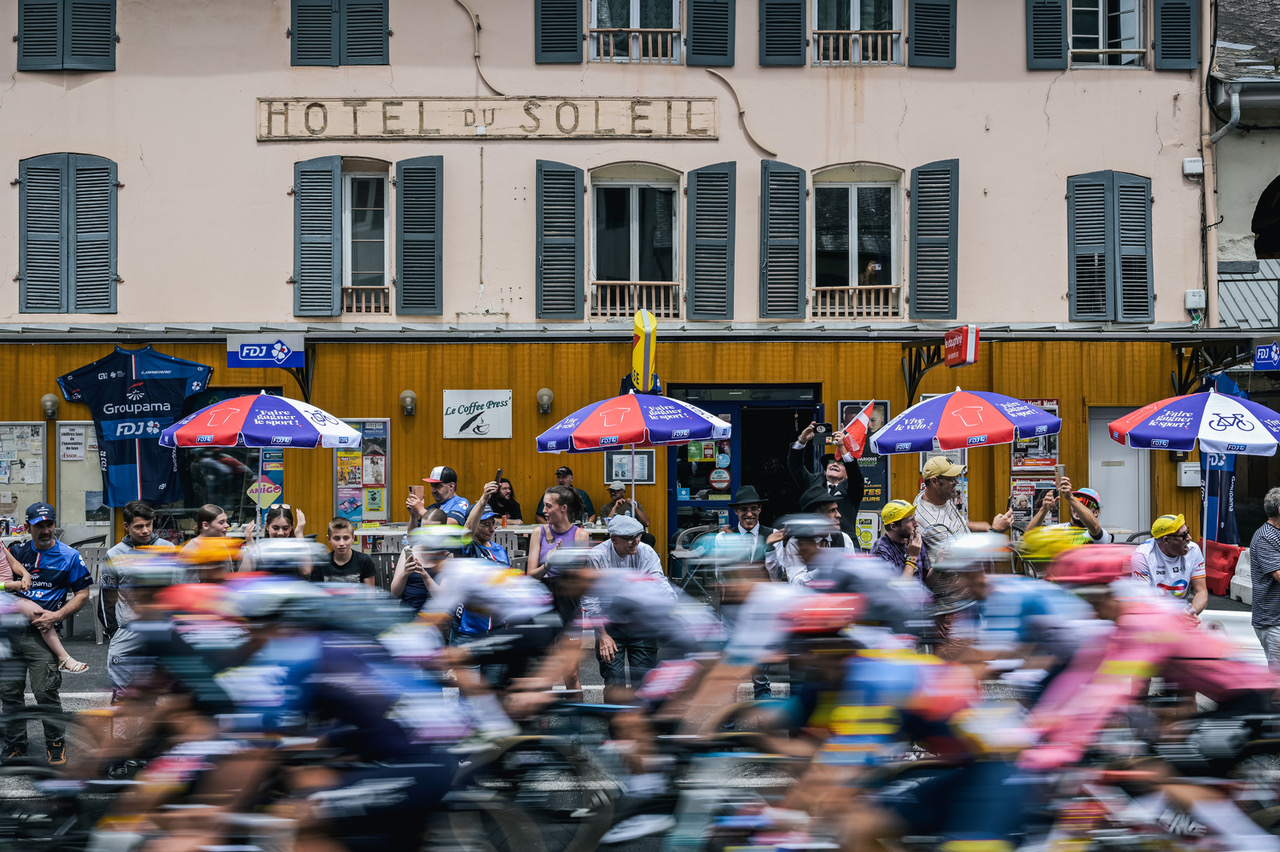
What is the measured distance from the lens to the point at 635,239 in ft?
49.7

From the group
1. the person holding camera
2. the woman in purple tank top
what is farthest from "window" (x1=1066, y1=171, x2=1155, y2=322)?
the woman in purple tank top

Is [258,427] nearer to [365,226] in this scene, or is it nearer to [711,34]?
[365,226]

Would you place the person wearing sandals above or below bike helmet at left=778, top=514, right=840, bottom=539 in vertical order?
below

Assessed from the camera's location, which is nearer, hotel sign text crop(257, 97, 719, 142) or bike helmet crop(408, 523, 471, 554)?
bike helmet crop(408, 523, 471, 554)

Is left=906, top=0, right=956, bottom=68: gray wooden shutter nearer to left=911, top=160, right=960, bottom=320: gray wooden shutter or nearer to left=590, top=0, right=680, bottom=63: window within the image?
left=911, top=160, right=960, bottom=320: gray wooden shutter

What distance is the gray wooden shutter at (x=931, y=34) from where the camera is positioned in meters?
14.9

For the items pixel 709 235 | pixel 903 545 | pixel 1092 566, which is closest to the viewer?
pixel 1092 566

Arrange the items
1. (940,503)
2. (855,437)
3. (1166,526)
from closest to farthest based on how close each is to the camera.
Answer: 1. (1166,526)
2. (940,503)
3. (855,437)

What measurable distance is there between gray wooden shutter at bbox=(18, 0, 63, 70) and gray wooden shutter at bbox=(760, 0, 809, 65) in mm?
9600

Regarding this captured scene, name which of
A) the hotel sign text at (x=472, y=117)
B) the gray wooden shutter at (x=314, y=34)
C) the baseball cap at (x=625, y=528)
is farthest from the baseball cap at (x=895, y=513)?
the gray wooden shutter at (x=314, y=34)

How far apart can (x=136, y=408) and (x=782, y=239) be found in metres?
8.90

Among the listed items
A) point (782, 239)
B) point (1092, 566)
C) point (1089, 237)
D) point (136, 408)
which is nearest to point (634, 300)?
point (782, 239)

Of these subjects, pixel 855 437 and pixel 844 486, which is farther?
pixel 855 437

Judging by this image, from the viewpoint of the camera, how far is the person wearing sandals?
21.9 ft
